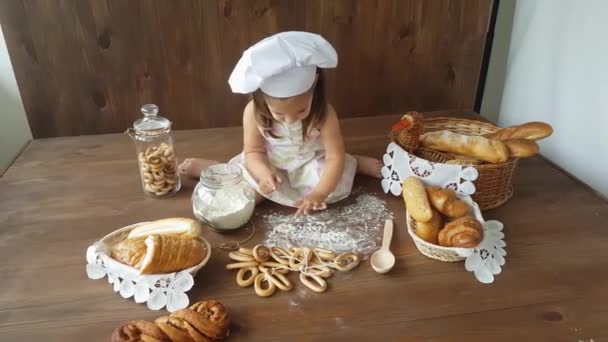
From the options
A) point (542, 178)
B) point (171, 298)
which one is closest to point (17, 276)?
point (171, 298)

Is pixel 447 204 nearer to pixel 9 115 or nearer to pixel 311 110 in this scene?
pixel 311 110

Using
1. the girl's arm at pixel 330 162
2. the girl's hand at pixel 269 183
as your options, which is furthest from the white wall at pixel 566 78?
the girl's hand at pixel 269 183

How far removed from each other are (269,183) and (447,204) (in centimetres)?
31

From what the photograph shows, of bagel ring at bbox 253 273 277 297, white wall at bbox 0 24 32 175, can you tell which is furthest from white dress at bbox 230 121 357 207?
white wall at bbox 0 24 32 175

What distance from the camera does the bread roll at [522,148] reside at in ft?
2.60

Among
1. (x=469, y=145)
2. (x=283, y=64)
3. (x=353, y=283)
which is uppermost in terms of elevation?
(x=283, y=64)

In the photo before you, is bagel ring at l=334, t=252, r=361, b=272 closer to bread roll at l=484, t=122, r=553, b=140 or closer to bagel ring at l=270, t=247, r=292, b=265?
bagel ring at l=270, t=247, r=292, b=265

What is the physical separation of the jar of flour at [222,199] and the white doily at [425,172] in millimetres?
263

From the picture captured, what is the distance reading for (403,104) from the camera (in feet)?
4.16

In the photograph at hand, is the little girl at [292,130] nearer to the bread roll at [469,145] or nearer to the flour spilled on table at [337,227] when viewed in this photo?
the flour spilled on table at [337,227]

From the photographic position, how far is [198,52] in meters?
1.12

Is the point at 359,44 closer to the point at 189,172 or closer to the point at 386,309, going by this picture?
the point at 189,172

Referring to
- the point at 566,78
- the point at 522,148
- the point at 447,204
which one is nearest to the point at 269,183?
the point at 447,204

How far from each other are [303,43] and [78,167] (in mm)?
572
